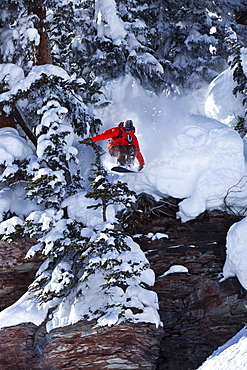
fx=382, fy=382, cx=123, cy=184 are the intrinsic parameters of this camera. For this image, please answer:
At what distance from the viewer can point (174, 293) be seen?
915 centimetres

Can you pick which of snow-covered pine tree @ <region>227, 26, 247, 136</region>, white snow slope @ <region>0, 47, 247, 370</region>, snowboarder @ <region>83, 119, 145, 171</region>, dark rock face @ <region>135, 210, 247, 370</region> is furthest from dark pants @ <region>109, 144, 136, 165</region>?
snow-covered pine tree @ <region>227, 26, 247, 136</region>

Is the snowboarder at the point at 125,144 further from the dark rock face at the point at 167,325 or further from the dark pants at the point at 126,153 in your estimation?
the dark rock face at the point at 167,325

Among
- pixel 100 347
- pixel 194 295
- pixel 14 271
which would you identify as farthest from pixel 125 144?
pixel 100 347

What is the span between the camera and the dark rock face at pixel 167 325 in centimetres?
824

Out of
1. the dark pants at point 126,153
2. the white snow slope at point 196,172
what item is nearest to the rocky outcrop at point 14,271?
the white snow slope at point 196,172

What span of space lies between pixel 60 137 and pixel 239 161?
4.87 metres

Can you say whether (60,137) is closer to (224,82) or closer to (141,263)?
(141,263)

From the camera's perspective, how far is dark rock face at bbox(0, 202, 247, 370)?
8.24 meters

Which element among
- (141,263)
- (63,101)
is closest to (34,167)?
(63,101)

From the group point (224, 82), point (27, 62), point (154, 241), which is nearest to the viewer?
point (154, 241)

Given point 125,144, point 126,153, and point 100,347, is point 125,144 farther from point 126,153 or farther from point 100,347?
point 100,347

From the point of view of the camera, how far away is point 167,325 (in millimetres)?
8945

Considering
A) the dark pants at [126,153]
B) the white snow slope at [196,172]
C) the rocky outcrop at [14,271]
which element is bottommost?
the rocky outcrop at [14,271]

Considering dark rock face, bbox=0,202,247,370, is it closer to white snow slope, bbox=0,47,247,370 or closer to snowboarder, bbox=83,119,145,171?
white snow slope, bbox=0,47,247,370
